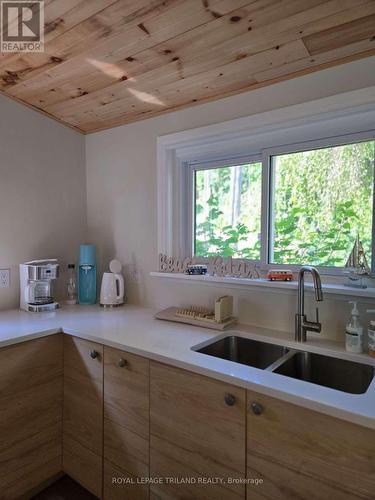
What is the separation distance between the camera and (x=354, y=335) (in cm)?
128

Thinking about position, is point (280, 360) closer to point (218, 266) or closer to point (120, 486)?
point (218, 266)

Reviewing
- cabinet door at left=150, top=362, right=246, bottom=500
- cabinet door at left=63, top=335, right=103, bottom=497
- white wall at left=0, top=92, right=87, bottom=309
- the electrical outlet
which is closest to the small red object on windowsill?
cabinet door at left=150, top=362, right=246, bottom=500

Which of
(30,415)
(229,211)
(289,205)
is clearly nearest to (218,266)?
(229,211)

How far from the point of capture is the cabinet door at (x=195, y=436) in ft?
3.55

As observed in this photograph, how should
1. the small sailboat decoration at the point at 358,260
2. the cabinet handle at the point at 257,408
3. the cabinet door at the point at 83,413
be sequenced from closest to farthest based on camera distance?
the cabinet handle at the point at 257,408
the small sailboat decoration at the point at 358,260
the cabinet door at the point at 83,413

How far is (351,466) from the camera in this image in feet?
2.85

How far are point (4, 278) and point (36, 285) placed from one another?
20 cm

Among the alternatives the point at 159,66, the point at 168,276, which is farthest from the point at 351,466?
the point at 159,66

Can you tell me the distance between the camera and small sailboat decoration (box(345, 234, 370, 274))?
4.53 ft

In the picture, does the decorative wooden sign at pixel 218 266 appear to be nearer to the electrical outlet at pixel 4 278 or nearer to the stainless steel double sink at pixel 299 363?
the stainless steel double sink at pixel 299 363

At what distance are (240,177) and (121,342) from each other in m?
1.06

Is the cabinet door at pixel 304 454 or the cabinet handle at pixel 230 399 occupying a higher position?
the cabinet handle at pixel 230 399

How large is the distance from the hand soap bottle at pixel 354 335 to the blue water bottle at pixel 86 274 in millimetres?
1532

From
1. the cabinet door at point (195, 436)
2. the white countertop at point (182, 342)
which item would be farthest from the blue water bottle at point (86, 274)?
the cabinet door at point (195, 436)
